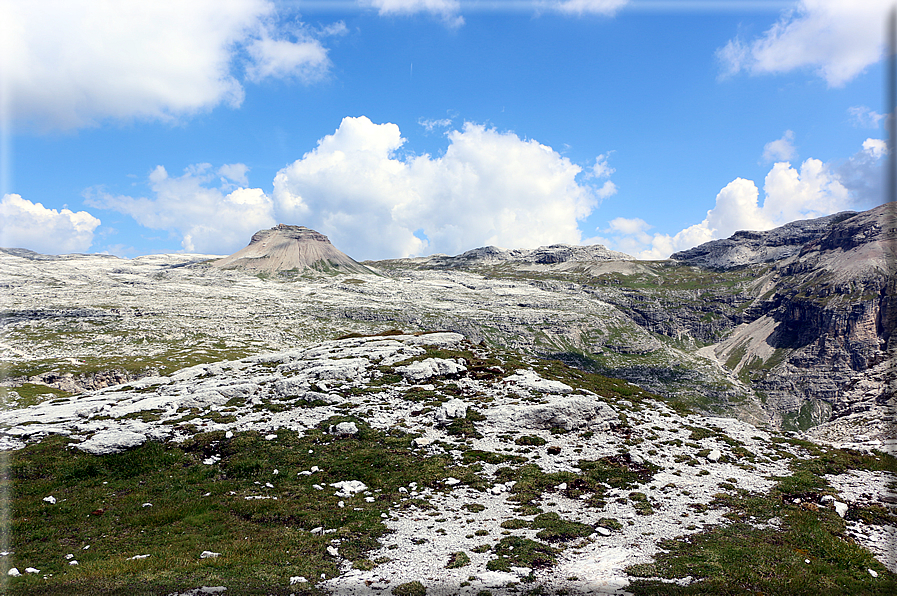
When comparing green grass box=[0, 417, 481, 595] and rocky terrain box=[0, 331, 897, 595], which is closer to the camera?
green grass box=[0, 417, 481, 595]

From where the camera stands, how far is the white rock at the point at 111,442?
90.3 ft

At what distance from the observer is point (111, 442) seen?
27953mm

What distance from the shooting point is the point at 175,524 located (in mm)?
20750

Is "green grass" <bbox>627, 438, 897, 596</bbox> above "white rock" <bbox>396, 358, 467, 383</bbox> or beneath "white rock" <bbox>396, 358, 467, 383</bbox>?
beneath

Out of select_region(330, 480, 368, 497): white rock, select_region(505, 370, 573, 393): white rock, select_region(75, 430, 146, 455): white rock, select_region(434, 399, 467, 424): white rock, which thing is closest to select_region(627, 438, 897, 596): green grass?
select_region(330, 480, 368, 497): white rock

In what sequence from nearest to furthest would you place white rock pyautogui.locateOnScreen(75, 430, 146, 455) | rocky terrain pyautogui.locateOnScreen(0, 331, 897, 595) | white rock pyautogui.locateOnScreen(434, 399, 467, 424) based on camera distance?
1. rocky terrain pyautogui.locateOnScreen(0, 331, 897, 595)
2. white rock pyautogui.locateOnScreen(75, 430, 146, 455)
3. white rock pyautogui.locateOnScreen(434, 399, 467, 424)

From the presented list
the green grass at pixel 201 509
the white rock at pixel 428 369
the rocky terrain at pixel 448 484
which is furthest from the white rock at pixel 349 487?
the white rock at pixel 428 369

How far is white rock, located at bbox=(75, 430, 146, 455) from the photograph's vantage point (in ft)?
90.3

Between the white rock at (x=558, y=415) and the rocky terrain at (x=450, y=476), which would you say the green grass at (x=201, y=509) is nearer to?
the rocky terrain at (x=450, y=476)

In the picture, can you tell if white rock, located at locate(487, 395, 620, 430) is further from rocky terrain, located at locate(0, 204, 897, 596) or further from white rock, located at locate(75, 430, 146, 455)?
white rock, located at locate(75, 430, 146, 455)

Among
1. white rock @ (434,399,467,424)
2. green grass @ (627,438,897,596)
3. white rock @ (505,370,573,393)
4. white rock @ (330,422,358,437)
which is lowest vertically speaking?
green grass @ (627,438,897,596)

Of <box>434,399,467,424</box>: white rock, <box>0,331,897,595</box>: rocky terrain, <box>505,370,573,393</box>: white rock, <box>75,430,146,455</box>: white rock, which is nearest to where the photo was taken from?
<box>0,331,897,595</box>: rocky terrain

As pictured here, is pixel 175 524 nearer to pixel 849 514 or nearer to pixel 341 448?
pixel 341 448

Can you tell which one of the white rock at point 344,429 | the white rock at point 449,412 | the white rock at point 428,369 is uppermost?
the white rock at point 428,369
